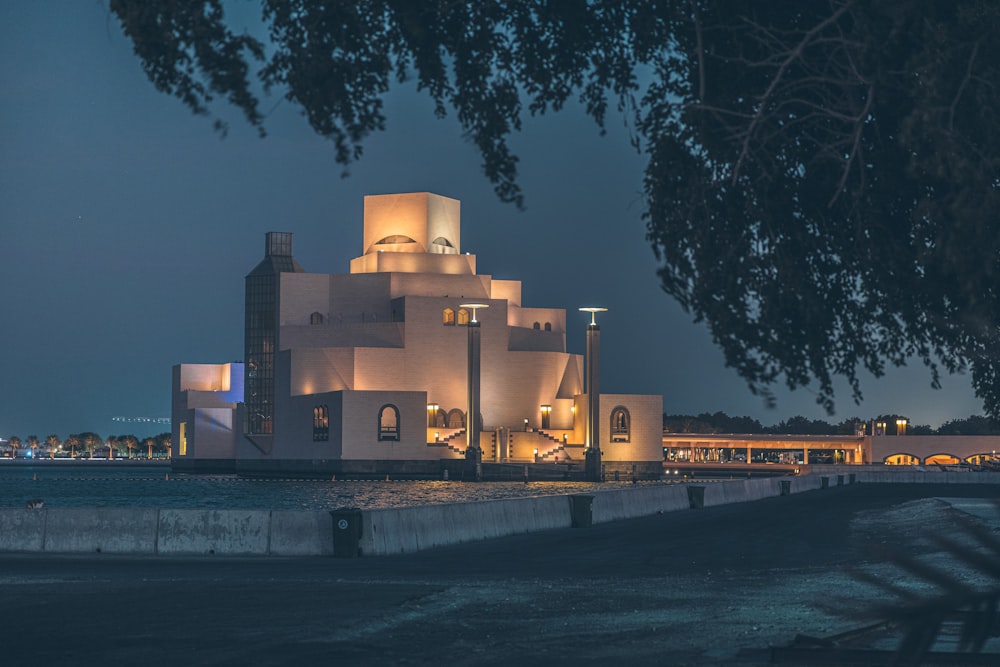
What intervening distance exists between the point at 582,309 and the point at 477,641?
13444 centimetres

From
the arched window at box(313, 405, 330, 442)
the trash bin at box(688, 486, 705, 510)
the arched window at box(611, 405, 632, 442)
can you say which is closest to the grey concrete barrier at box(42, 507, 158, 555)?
the trash bin at box(688, 486, 705, 510)

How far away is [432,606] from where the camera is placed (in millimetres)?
16328

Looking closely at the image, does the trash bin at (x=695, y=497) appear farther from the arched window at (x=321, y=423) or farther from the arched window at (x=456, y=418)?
the arched window at (x=456, y=418)

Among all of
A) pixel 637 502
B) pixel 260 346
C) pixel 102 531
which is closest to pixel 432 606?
pixel 102 531

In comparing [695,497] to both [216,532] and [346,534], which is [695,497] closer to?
[346,534]

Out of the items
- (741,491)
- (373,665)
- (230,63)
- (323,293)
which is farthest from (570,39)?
(323,293)

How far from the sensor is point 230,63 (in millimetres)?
9969

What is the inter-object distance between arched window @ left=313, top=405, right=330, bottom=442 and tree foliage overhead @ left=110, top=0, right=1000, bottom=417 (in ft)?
444

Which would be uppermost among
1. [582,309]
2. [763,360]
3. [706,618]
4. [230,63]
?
[582,309]

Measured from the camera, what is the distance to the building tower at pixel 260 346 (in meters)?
164

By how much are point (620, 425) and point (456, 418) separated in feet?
60.6

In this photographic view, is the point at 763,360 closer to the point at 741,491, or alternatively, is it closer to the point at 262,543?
the point at 262,543

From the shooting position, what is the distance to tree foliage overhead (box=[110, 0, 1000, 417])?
32.9ft

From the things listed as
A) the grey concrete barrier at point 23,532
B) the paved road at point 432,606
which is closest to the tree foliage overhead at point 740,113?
the paved road at point 432,606
